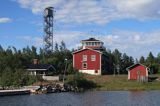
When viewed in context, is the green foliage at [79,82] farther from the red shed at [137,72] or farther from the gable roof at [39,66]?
the gable roof at [39,66]

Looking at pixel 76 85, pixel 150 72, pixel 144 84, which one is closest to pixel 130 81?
pixel 144 84

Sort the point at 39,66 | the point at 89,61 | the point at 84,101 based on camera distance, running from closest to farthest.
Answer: the point at 84,101 → the point at 39,66 → the point at 89,61

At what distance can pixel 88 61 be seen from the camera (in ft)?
339

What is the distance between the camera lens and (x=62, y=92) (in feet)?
254

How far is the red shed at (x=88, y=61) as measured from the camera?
10262 cm

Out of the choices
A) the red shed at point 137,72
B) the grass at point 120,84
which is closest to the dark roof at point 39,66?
the grass at point 120,84

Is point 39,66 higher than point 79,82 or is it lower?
higher

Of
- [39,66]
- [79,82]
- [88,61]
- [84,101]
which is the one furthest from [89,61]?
[84,101]

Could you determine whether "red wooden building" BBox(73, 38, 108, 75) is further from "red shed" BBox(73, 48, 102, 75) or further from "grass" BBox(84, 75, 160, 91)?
"grass" BBox(84, 75, 160, 91)

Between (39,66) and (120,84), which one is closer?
(120,84)

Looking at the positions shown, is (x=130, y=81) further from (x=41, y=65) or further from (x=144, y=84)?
(x=41, y=65)

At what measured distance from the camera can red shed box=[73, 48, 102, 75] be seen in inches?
4040

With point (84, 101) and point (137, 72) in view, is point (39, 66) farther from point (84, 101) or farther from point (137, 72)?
point (84, 101)

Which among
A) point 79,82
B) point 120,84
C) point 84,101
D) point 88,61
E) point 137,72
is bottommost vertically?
point 84,101
